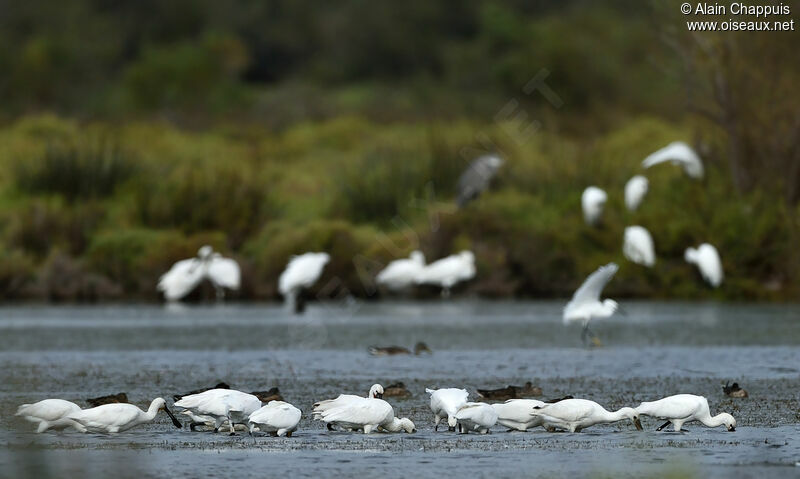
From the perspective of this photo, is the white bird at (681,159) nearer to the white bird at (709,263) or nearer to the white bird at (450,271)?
the white bird at (709,263)

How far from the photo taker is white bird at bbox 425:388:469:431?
10.1 meters

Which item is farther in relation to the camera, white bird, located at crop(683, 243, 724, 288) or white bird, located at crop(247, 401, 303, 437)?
white bird, located at crop(683, 243, 724, 288)

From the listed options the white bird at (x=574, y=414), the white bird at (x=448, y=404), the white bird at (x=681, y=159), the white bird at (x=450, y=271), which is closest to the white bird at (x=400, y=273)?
the white bird at (x=450, y=271)

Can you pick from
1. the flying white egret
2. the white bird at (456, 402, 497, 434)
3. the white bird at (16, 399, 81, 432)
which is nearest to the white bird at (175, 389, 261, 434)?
the white bird at (16, 399, 81, 432)

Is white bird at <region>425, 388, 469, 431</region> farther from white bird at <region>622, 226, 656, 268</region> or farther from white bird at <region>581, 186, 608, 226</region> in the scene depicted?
white bird at <region>581, 186, 608, 226</region>

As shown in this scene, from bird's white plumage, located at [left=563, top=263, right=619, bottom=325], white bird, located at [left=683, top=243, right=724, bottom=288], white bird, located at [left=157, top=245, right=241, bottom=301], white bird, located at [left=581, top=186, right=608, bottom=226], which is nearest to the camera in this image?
bird's white plumage, located at [left=563, top=263, right=619, bottom=325]

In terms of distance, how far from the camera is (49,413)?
9914 millimetres

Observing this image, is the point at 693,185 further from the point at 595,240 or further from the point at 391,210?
the point at 391,210

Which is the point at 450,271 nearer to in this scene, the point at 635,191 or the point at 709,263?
the point at 635,191

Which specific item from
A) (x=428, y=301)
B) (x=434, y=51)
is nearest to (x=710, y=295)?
(x=428, y=301)

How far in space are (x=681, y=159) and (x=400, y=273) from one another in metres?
4.59

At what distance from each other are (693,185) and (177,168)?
10597mm

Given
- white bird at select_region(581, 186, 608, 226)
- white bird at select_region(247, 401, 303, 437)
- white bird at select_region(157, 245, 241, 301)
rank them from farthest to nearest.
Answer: white bird at select_region(581, 186, 608, 226) < white bird at select_region(157, 245, 241, 301) < white bird at select_region(247, 401, 303, 437)

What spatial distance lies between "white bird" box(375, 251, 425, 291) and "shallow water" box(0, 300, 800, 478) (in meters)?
0.43
